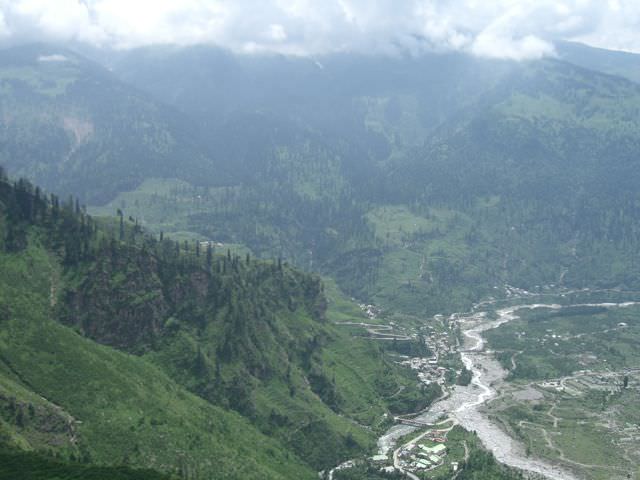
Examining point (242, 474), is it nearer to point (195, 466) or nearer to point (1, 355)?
point (195, 466)

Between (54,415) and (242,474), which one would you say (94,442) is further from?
(242,474)

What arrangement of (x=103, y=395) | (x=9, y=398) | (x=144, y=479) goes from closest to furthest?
(x=144, y=479) → (x=9, y=398) → (x=103, y=395)

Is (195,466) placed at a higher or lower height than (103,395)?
lower

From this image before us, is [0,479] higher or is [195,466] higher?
[0,479]

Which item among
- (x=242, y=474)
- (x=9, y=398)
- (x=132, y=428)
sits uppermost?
(x=9, y=398)

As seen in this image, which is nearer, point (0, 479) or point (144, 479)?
point (0, 479)

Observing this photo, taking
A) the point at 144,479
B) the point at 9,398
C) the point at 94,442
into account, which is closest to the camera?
the point at 144,479

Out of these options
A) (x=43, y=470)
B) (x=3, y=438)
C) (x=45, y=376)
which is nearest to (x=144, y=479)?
(x=43, y=470)

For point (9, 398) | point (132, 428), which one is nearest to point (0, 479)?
point (9, 398)

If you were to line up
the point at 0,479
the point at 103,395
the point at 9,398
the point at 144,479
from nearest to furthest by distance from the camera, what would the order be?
1. the point at 0,479
2. the point at 144,479
3. the point at 9,398
4. the point at 103,395

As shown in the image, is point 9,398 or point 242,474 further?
point 242,474
